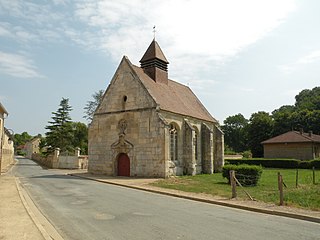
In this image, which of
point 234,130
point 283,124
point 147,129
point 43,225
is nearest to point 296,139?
point 283,124

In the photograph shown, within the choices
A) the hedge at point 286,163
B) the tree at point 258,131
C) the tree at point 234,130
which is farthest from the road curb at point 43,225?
the tree at point 234,130

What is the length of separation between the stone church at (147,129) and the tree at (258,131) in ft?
76.5

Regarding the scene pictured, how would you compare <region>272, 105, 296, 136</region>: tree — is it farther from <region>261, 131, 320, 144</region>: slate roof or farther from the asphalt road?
the asphalt road

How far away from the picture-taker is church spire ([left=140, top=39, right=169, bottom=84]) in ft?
82.7

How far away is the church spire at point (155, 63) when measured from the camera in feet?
82.7

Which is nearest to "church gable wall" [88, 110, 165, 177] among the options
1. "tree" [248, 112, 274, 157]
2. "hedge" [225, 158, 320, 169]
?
"hedge" [225, 158, 320, 169]

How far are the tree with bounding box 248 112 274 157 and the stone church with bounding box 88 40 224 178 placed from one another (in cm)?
2331

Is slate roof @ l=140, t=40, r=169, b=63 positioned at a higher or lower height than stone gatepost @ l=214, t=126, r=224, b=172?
higher

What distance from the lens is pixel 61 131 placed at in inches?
1789

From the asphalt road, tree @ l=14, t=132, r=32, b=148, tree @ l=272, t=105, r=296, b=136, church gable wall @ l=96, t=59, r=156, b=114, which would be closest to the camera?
the asphalt road

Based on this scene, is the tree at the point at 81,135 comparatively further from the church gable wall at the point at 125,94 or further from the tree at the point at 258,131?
the church gable wall at the point at 125,94

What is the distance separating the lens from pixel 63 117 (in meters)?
47.0

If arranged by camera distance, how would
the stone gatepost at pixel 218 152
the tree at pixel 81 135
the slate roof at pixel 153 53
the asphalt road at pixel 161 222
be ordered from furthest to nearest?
the tree at pixel 81 135, the stone gatepost at pixel 218 152, the slate roof at pixel 153 53, the asphalt road at pixel 161 222

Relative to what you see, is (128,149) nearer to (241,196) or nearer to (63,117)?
(241,196)
